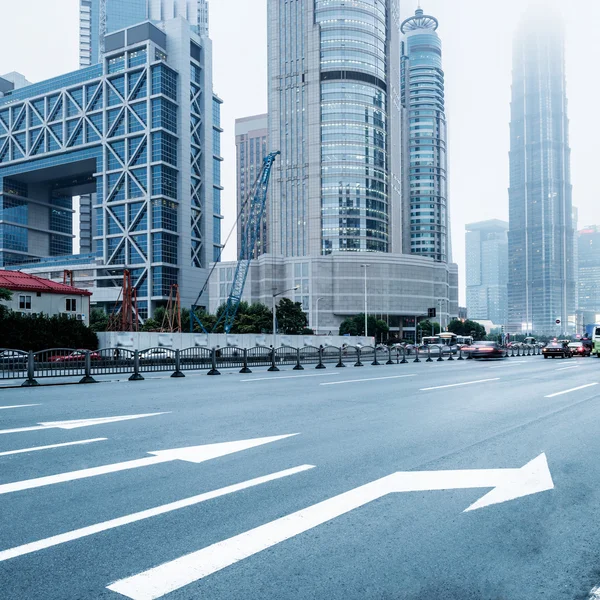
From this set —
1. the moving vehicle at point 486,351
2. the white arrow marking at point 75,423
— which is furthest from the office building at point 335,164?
the white arrow marking at point 75,423

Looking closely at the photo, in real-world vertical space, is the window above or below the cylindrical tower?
below

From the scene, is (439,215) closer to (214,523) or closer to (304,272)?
(304,272)

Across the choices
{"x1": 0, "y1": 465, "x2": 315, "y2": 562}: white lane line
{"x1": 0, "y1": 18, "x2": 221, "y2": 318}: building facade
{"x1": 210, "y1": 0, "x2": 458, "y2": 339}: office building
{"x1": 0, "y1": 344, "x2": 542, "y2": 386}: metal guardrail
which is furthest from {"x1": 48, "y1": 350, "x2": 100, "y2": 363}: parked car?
{"x1": 210, "y1": 0, "x2": 458, "y2": 339}: office building

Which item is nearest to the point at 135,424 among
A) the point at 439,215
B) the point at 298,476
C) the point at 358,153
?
the point at 298,476

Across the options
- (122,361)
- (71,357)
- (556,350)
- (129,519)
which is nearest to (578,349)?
(556,350)

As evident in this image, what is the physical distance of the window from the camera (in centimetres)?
5697

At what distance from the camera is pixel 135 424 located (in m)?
8.83

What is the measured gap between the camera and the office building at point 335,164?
419ft

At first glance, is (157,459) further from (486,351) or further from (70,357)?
(486,351)

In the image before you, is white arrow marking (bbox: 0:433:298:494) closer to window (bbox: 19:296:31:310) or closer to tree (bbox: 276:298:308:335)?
window (bbox: 19:296:31:310)

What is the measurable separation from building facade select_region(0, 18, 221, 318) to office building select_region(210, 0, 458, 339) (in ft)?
55.6

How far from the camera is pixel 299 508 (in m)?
4.50

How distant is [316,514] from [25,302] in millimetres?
60674

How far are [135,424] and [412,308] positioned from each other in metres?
123
